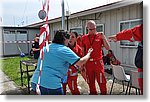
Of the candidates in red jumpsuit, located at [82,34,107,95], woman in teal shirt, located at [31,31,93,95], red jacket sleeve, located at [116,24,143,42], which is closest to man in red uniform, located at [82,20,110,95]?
red jumpsuit, located at [82,34,107,95]

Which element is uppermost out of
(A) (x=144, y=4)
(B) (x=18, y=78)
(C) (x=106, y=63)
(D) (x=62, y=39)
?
(A) (x=144, y=4)

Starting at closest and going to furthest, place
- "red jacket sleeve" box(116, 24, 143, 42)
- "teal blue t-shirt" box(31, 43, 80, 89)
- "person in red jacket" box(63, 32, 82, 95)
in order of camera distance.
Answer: "teal blue t-shirt" box(31, 43, 80, 89)
"red jacket sleeve" box(116, 24, 143, 42)
"person in red jacket" box(63, 32, 82, 95)

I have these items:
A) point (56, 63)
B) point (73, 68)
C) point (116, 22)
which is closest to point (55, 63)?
point (56, 63)

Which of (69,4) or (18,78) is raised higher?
(69,4)

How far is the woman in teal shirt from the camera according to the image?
1.60 meters

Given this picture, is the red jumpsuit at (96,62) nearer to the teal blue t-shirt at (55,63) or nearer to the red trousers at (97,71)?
the red trousers at (97,71)

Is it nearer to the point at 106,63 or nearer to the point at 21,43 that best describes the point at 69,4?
the point at 106,63

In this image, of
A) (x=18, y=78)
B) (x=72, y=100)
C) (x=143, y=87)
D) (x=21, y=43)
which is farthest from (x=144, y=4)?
(x=21, y=43)

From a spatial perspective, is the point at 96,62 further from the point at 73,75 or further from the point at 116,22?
the point at 116,22

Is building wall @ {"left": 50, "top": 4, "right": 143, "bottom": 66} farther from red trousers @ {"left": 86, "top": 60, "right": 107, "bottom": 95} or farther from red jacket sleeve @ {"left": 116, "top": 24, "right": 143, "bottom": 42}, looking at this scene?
red jacket sleeve @ {"left": 116, "top": 24, "right": 143, "bottom": 42}

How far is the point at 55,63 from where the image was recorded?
161cm

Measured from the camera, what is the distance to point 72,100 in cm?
194

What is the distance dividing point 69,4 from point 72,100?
3.67 ft

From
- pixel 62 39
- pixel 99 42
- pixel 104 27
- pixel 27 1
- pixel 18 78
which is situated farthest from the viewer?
pixel 104 27
